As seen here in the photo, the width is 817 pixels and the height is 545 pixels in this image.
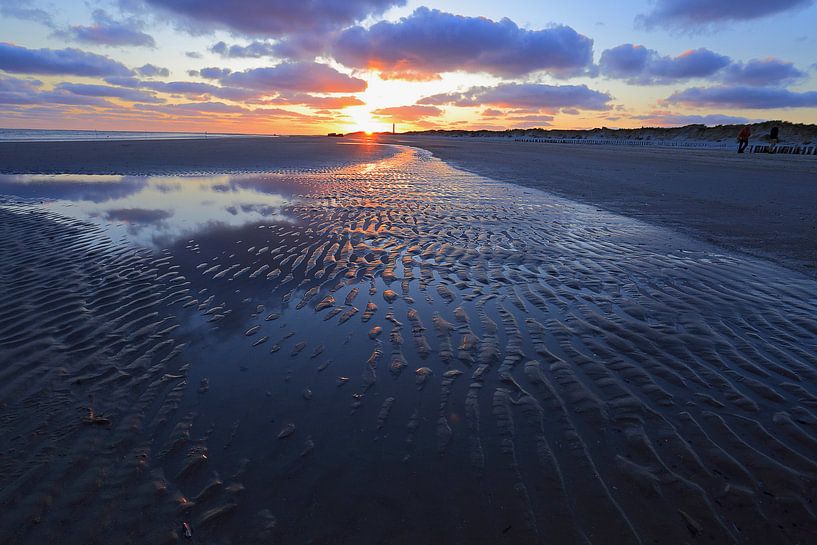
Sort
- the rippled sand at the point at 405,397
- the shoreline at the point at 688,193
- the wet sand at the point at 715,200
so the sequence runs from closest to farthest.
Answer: the rippled sand at the point at 405,397, the wet sand at the point at 715,200, the shoreline at the point at 688,193

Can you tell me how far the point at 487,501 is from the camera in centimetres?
289

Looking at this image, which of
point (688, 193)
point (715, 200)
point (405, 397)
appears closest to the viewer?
point (405, 397)

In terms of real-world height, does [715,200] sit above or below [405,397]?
above

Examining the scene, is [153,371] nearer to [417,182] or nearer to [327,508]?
[327,508]

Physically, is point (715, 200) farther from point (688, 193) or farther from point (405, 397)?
point (405, 397)

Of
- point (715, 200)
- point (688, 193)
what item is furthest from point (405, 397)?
point (688, 193)

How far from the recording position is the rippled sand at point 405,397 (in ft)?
9.16

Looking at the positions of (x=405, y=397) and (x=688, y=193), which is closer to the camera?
(x=405, y=397)

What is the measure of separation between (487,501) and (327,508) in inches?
43.2

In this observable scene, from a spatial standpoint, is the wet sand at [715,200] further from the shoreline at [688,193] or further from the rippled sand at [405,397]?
the rippled sand at [405,397]

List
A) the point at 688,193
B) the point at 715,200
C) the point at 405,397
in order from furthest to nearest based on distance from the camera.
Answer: the point at 688,193, the point at 715,200, the point at 405,397

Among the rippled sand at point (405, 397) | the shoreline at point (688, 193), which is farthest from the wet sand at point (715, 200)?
the rippled sand at point (405, 397)

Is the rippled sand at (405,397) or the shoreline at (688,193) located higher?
the shoreline at (688,193)

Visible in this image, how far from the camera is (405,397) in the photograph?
161 inches
